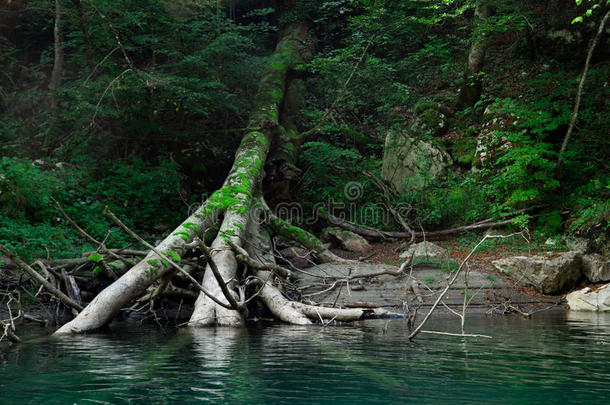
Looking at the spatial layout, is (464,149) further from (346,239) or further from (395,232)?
(346,239)

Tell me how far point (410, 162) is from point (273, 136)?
4.57 meters

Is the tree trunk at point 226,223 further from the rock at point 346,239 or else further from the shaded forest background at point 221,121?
the rock at point 346,239

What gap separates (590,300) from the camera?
9.87m

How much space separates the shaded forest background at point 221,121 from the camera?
13473mm

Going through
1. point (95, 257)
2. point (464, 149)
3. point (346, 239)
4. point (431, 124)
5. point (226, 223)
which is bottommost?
→ point (95, 257)

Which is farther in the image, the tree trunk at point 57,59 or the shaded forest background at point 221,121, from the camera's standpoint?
the tree trunk at point 57,59

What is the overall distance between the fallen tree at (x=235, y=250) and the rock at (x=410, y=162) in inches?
135

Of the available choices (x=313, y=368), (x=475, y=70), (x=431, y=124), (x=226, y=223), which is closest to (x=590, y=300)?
(x=313, y=368)

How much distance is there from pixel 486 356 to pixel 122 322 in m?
6.53

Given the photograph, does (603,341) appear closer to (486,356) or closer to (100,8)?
(486,356)

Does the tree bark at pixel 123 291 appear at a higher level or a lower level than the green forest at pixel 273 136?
lower

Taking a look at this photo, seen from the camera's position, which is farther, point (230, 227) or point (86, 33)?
point (86, 33)

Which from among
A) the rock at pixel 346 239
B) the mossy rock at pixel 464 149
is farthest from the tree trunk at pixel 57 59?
the mossy rock at pixel 464 149

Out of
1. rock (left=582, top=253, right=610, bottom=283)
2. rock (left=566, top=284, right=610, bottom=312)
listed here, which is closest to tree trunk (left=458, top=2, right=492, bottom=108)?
rock (left=582, top=253, right=610, bottom=283)
